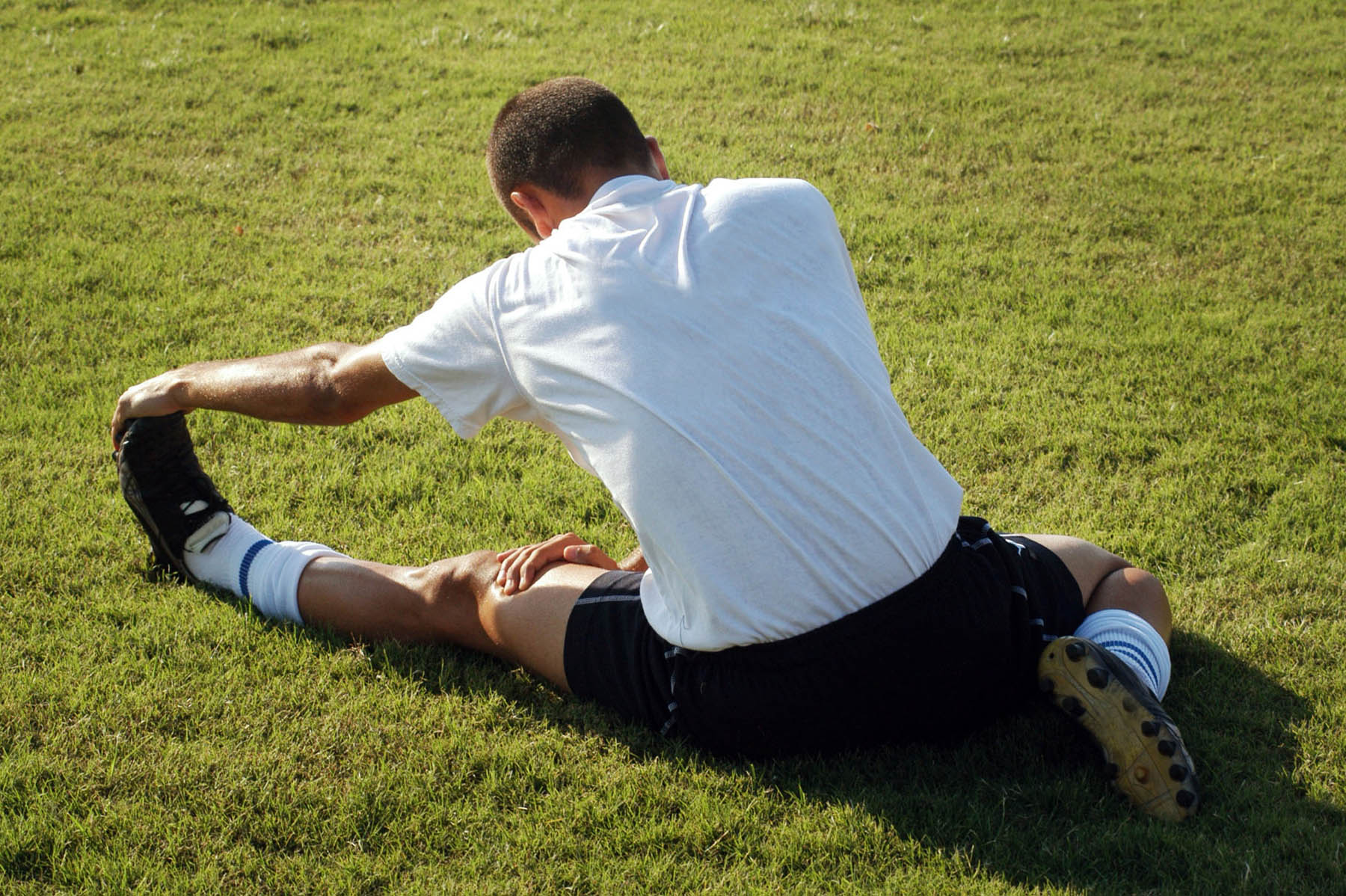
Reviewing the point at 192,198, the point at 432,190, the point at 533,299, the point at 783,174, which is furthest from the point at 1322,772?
the point at 192,198

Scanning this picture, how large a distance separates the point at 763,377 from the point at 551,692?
125 cm

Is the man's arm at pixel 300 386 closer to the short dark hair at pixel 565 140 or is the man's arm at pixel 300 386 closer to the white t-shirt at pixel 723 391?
the white t-shirt at pixel 723 391

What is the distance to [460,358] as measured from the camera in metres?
2.93

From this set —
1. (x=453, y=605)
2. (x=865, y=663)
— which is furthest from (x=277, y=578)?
(x=865, y=663)

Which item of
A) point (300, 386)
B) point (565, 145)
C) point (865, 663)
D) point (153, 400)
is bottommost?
point (865, 663)

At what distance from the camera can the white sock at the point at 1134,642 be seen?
312 centimetres

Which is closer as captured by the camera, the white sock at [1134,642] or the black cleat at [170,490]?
the white sock at [1134,642]

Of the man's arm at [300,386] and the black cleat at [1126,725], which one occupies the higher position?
the man's arm at [300,386]

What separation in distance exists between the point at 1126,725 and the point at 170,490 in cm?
288

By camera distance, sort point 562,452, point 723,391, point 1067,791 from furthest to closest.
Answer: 1. point 562,452
2. point 1067,791
3. point 723,391

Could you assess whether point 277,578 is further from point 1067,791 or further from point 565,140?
point 1067,791

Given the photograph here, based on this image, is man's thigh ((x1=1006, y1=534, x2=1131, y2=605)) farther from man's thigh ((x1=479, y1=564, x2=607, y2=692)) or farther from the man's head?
the man's head

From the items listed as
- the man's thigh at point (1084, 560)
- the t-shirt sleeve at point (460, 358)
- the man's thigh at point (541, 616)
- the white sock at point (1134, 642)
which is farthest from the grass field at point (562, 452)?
the t-shirt sleeve at point (460, 358)

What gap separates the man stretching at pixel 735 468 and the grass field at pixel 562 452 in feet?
0.81
